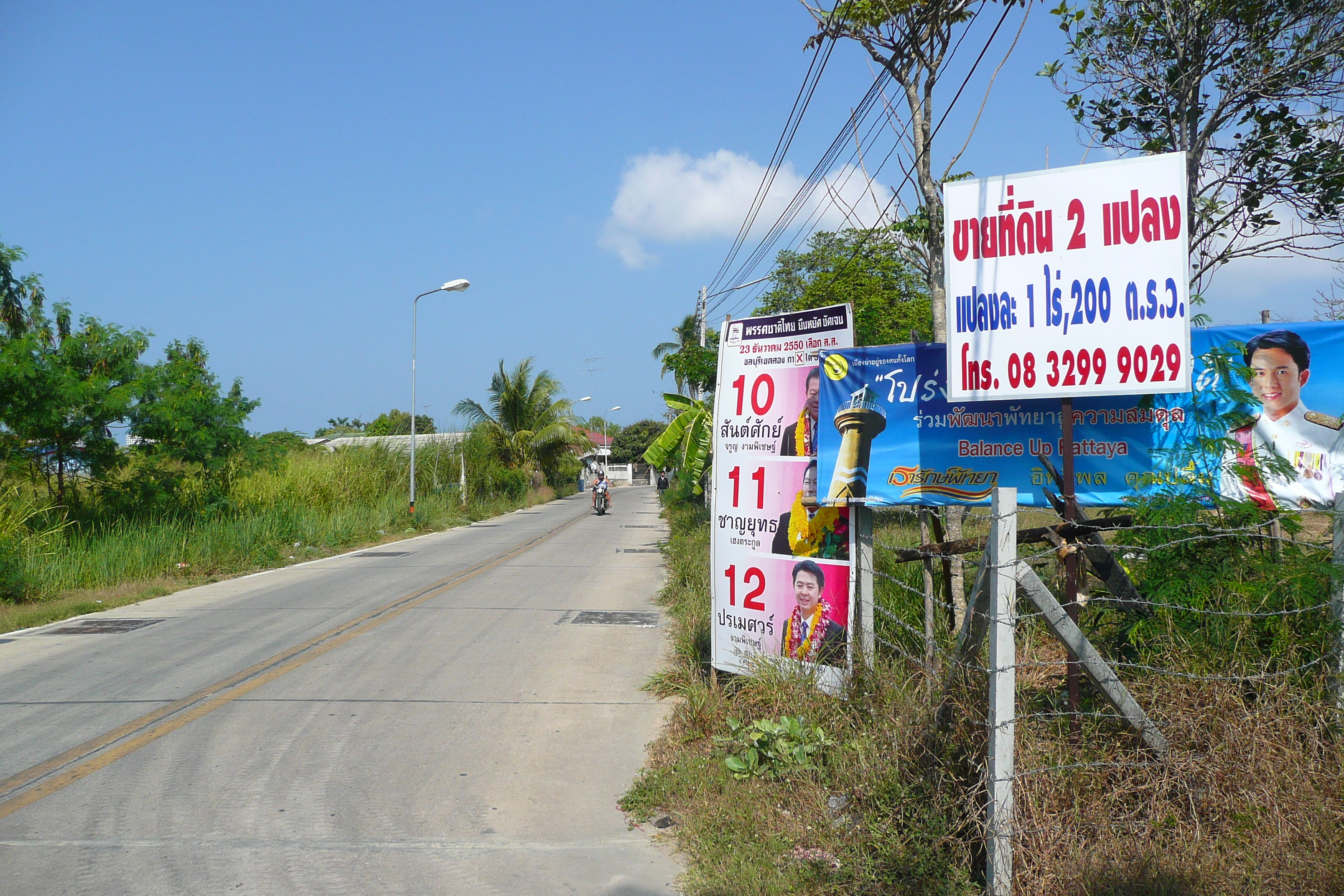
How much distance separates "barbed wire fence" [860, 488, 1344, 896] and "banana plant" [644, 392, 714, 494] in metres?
7.38

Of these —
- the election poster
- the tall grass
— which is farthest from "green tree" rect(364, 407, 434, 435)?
the election poster

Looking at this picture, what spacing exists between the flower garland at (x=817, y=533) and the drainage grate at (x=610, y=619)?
5279 mm

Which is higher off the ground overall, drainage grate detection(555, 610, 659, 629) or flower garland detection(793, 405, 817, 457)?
flower garland detection(793, 405, 817, 457)

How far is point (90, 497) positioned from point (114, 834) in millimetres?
16176

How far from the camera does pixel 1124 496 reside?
16.3 feet

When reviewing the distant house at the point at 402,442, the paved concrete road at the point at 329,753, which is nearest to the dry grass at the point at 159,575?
the paved concrete road at the point at 329,753

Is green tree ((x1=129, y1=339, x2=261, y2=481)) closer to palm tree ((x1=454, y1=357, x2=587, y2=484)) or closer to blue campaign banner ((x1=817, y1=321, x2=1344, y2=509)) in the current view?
blue campaign banner ((x1=817, y1=321, x2=1344, y2=509))

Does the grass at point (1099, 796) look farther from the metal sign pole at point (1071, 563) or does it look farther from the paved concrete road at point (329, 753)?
the paved concrete road at point (329, 753)

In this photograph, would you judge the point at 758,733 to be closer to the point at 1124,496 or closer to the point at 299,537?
the point at 1124,496

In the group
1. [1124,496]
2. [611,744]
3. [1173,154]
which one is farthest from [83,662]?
[1173,154]

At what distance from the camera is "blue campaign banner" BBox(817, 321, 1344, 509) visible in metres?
4.66

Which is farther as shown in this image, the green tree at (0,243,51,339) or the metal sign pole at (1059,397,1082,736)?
the green tree at (0,243,51,339)

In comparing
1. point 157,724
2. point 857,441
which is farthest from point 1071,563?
point 157,724

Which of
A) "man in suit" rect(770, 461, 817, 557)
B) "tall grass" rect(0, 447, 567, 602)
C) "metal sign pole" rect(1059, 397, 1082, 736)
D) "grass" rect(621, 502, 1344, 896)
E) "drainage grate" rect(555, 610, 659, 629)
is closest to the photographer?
"grass" rect(621, 502, 1344, 896)
